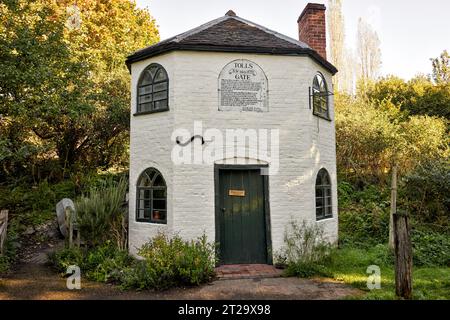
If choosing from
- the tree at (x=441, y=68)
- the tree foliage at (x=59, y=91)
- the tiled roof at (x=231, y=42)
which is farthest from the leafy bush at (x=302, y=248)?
the tree at (x=441, y=68)

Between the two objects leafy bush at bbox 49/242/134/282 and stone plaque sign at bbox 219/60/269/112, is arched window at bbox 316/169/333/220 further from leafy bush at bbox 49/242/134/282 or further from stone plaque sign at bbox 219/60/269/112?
leafy bush at bbox 49/242/134/282

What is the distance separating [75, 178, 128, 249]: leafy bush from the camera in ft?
28.2

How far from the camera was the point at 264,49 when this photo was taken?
835 cm

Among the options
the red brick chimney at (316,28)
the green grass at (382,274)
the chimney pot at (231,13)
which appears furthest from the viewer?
the red brick chimney at (316,28)

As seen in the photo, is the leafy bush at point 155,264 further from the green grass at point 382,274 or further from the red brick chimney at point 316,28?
the red brick chimney at point 316,28

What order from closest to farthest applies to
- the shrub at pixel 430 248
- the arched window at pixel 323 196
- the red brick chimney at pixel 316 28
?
the shrub at pixel 430 248 → the arched window at pixel 323 196 → the red brick chimney at pixel 316 28

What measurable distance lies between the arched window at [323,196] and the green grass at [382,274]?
3.45ft

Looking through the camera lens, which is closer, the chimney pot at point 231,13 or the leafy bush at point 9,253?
the leafy bush at point 9,253

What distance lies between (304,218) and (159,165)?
12.6 feet

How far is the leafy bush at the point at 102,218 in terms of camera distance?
860 cm

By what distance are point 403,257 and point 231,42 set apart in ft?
19.8

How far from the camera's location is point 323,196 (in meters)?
9.23
